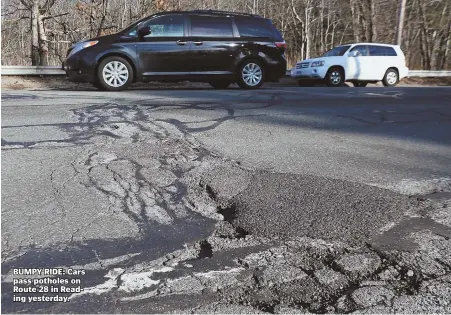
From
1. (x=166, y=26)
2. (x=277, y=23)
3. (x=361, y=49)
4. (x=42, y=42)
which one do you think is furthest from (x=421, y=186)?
(x=277, y=23)

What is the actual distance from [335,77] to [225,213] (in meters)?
13.5

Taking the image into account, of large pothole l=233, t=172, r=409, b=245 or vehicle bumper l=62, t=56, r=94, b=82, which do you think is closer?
large pothole l=233, t=172, r=409, b=245

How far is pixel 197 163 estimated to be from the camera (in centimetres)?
449

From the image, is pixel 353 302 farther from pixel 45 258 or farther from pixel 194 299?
pixel 45 258

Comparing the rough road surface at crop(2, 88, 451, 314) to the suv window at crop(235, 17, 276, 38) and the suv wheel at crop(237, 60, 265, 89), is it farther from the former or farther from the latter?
the suv window at crop(235, 17, 276, 38)

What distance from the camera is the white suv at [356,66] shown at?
15695 mm

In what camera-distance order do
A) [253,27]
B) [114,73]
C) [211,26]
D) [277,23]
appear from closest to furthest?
[114,73] < [211,26] < [253,27] < [277,23]

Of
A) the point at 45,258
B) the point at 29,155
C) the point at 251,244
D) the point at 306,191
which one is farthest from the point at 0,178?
the point at 306,191

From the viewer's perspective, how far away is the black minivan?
9.93 meters

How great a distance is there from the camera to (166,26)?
10.5 metres

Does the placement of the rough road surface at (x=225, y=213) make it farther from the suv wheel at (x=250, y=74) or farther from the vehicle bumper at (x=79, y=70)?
the suv wheel at (x=250, y=74)

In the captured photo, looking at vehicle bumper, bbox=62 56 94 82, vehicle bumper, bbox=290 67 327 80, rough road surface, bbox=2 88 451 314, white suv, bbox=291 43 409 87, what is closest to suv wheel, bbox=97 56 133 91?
vehicle bumper, bbox=62 56 94 82

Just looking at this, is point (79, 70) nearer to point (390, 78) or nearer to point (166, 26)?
point (166, 26)

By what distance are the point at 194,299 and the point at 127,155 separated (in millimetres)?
2606
